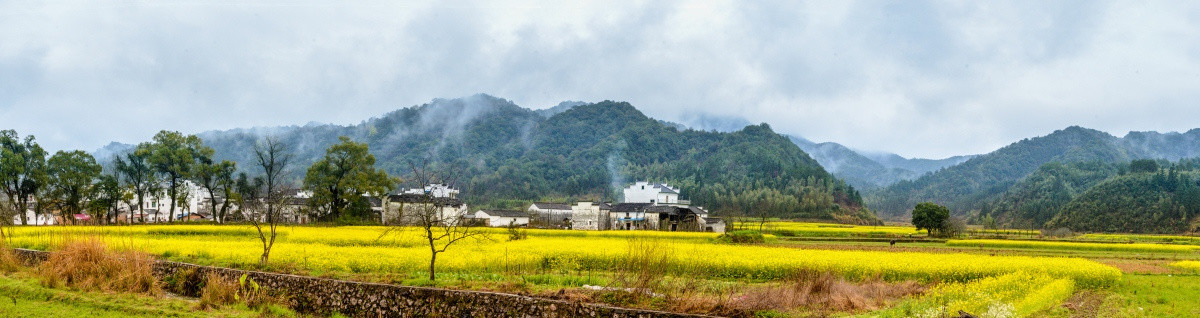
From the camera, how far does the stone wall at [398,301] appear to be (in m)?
12.8

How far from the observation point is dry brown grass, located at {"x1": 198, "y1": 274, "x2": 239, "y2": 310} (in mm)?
15938

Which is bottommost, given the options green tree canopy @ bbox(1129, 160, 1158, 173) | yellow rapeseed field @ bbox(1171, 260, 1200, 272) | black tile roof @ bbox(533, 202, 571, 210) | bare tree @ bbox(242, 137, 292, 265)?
yellow rapeseed field @ bbox(1171, 260, 1200, 272)

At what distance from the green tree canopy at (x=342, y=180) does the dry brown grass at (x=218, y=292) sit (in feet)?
129

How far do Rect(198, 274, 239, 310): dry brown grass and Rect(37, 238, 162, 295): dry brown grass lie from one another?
1.74 m

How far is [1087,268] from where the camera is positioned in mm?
22281

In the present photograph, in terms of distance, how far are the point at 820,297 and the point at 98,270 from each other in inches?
692

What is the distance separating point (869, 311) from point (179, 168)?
53811 millimetres

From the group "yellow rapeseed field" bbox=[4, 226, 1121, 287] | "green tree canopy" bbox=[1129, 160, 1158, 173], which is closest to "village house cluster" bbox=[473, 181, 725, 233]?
"yellow rapeseed field" bbox=[4, 226, 1121, 287]

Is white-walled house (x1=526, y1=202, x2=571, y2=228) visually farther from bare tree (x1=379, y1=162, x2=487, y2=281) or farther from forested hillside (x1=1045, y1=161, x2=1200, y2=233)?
forested hillside (x1=1045, y1=161, x2=1200, y2=233)

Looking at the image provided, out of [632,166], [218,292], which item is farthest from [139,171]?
[632,166]

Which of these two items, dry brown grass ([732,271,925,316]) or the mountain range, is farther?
the mountain range

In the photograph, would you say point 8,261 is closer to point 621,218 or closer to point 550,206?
point 621,218

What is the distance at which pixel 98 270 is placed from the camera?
687 inches

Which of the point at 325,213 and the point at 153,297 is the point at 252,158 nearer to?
the point at 325,213
